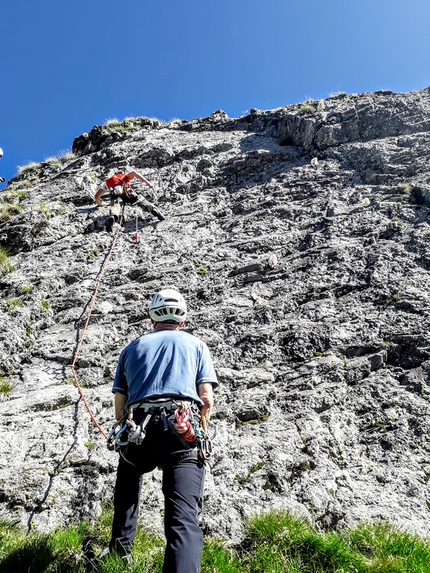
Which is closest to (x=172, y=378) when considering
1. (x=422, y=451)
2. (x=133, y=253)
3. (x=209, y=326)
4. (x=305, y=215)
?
(x=422, y=451)

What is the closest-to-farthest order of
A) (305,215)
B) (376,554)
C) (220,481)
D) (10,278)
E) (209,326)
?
(376,554) < (220,481) < (209,326) < (10,278) < (305,215)

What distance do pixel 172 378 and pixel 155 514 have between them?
70.0 inches

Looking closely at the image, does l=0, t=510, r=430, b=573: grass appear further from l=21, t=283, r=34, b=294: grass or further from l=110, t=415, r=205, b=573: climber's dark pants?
l=21, t=283, r=34, b=294: grass

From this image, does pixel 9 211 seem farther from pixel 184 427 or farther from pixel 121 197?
pixel 184 427

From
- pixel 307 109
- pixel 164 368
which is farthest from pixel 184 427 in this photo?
pixel 307 109

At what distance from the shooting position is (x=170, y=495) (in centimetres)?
371

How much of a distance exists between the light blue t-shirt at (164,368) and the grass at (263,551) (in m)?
1.39

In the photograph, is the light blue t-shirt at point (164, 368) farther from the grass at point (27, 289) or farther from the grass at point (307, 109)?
the grass at point (307, 109)

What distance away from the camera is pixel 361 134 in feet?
48.5

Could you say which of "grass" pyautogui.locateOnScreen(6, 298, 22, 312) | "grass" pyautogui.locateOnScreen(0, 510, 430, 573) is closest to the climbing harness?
"grass" pyautogui.locateOnScreen(0, 510, 430, 573)

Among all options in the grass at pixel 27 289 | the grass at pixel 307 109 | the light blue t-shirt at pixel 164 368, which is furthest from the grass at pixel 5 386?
the grass at pixel 307 109

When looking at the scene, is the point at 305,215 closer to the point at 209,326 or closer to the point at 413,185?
the point at 413,185

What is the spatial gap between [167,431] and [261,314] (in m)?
4.55

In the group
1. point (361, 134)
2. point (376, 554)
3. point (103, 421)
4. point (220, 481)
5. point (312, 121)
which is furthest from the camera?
Answer: point (312, 121)
